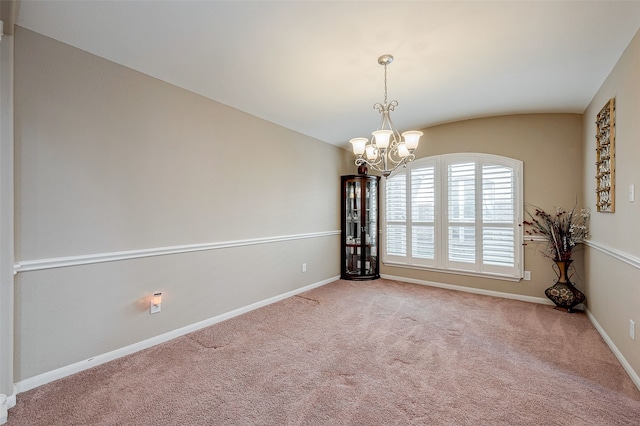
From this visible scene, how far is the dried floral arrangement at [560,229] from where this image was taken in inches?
142

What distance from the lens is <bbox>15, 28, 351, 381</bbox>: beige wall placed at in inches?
81.9

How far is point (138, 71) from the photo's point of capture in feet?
8.61

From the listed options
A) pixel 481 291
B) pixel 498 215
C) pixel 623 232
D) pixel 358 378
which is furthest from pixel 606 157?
pixel 358 378

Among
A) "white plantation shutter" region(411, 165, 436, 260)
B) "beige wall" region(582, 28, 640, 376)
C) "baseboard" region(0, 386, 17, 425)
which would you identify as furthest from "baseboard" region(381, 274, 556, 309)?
"baseboard" region(0, 386, 17, 425)

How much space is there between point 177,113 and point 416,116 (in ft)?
9.90

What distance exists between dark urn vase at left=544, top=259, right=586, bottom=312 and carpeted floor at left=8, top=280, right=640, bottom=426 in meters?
0.23

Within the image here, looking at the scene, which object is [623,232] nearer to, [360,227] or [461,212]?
[461,212]

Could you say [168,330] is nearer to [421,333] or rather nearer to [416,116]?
[421,333]

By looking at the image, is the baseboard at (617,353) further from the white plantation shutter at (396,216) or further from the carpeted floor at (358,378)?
the white plantation shutter at (396,216)

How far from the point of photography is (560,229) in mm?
3693

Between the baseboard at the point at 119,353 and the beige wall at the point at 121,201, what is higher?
the beige wall at the point at 121,201

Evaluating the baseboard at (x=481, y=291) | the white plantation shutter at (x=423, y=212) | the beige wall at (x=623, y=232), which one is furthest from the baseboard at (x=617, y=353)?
the white plantation shutter at (x=423, y=212)

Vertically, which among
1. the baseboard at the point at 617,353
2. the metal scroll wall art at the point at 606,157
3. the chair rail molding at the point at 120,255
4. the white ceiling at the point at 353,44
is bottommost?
the baseboard at the point at 617,353

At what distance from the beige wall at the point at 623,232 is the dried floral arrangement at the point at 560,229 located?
44 centimetres
